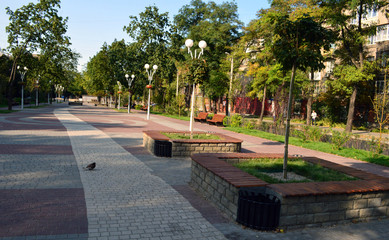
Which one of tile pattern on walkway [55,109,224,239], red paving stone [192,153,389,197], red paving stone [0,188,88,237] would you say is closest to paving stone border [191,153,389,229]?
red paving stone [192,153,389,197]

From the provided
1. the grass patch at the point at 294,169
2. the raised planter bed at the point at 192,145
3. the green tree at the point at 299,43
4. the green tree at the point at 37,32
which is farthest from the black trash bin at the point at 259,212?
the green tree at the point at 37,32

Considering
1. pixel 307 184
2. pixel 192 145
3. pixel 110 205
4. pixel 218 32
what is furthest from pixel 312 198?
pixel 218 32

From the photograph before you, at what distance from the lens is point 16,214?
15.4ft

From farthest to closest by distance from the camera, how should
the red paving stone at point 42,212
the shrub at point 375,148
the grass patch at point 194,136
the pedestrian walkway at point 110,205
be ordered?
the shrub at point 375,148
the grass patch at point 194,136
the pedestrian walkway at point 110,205
the red paving stone at point 42,212

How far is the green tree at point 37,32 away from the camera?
89.5ft

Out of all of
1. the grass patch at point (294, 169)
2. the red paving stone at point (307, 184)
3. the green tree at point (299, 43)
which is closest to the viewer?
the red paving stone at point (307, 184)

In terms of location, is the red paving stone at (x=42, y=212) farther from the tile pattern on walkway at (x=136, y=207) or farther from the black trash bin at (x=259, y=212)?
the black trash bin at (x=259, y=212)

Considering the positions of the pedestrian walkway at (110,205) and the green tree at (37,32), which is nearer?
the pedestrian walkway at (110,205)

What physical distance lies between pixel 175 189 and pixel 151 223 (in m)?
1.89

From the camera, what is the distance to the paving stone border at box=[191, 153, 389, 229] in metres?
4.68

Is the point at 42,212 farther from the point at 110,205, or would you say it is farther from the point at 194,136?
the point at 194,136

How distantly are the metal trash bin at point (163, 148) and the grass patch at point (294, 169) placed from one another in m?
3.39

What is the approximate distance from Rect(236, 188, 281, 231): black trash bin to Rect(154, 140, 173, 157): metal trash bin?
5490mm

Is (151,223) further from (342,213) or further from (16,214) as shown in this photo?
(342,213)
